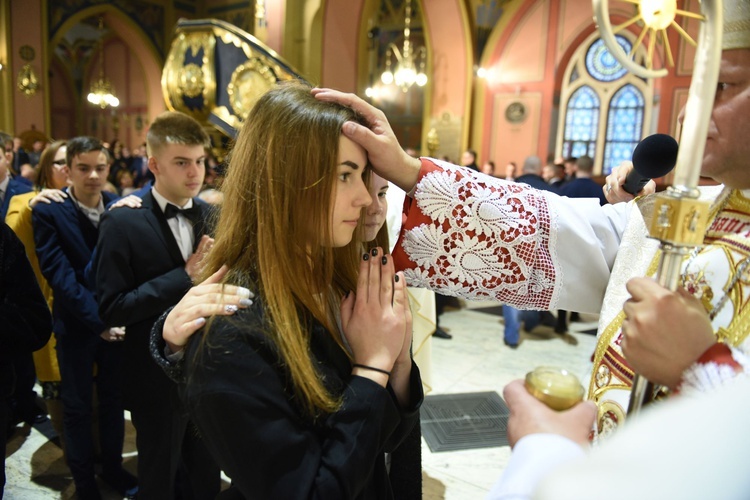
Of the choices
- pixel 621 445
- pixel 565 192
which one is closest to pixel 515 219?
pixel 621 445

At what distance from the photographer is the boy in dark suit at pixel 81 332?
2600 mm

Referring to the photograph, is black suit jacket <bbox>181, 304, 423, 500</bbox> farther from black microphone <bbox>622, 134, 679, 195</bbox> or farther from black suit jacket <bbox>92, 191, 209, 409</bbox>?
black suit jacket <bbox>92, 191, 209, 409</bbox>

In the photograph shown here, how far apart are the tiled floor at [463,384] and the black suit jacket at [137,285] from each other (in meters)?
0.88

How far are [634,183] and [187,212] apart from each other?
1940mm

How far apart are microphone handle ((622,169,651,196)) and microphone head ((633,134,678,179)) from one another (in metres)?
0.17

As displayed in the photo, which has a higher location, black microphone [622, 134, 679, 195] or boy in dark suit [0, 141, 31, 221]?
black microphone [622, 134, 679, 195]

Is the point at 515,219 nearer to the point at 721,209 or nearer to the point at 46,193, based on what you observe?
the point at 721,209

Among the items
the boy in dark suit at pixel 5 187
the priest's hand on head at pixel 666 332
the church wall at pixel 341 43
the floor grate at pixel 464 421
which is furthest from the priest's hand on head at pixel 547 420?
the church wall at pixel 341 43

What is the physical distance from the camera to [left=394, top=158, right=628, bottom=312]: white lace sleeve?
134 cm

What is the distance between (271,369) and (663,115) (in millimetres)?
10868

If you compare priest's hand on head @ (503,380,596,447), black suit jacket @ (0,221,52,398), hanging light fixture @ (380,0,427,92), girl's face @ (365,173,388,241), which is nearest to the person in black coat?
black suit jacket @ (0,221,52,398)

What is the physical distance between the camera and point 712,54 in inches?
27.7

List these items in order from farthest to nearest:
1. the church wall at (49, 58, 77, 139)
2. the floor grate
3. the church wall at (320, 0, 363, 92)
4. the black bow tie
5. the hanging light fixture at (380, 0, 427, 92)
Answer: the church wall at (49, 58, 77, 139) → the hanging light fixture at (380, 0, 427, 92) → the church wall at (320, 0, 363, 92) → the floor grate → the black bow tie

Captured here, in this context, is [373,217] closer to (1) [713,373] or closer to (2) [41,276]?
(1) [713,373]
